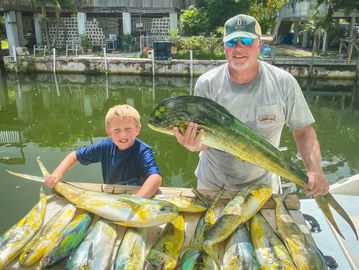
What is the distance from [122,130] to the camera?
10.2 feet

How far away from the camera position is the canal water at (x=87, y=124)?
29.5 feet

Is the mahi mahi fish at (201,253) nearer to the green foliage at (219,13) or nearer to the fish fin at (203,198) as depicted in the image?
the fish fin at (203,198)

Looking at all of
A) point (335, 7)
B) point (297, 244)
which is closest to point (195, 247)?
point (297, 244)

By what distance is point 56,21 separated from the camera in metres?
28.9

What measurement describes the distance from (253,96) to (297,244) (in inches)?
50.1

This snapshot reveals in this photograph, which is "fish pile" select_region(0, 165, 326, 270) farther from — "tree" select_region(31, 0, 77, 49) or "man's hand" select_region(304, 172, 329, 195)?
"tree" select_region(31, 0, 77, 49)

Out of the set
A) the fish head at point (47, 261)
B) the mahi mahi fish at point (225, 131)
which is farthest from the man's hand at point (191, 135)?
the fish head at point (47, 261)

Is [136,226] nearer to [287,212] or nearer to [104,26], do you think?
[287,212]

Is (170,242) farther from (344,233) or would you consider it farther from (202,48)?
(202,48)

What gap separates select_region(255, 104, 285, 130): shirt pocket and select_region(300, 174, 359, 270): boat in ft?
3.33

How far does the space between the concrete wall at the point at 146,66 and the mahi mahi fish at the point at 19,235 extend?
66.3ft

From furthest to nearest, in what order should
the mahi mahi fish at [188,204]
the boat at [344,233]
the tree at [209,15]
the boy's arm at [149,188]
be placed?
1. the tree at [209,15]
2. the boat at [344,233]
3. the boy's arm at [149,188]
4. the mahi mahi fish at [188,204]

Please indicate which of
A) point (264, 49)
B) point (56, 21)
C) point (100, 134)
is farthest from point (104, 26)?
point (100, 134)

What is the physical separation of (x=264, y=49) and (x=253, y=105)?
20.8 meters
